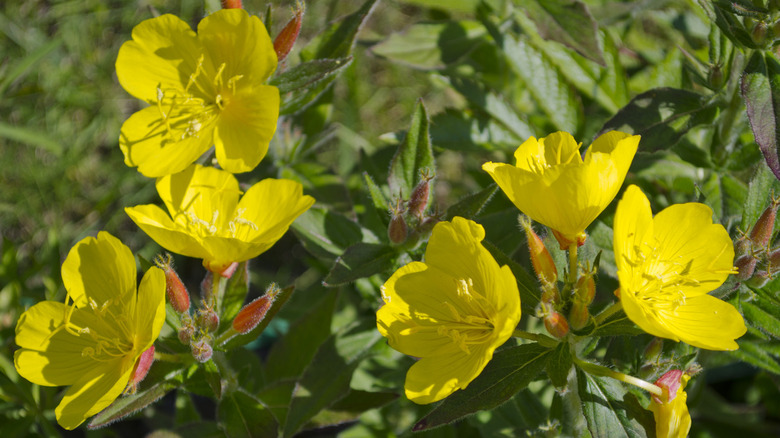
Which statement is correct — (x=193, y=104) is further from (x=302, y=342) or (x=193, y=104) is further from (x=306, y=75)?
(x=302, y=342)

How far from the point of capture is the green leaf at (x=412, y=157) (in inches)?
84.2

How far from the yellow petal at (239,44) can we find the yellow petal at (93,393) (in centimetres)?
89

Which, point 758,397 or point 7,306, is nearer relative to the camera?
point 7,306

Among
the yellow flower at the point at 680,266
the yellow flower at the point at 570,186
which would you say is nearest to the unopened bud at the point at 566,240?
the yellow flower at the point at 570,186

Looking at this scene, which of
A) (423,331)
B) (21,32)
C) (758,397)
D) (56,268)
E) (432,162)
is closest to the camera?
(423,331)

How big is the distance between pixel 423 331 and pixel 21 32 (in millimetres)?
3446

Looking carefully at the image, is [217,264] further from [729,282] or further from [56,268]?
[729,282]

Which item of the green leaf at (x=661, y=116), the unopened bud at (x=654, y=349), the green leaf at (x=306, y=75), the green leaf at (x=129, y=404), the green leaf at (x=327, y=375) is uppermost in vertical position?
the green leaf at (x=306, y=75)

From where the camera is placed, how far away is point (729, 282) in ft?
6.08

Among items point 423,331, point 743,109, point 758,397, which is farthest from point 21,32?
point 758,397

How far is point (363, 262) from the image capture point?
6.72 ft

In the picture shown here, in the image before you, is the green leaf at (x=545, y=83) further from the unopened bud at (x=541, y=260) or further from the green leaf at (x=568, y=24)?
the unopened bud at (x=541, y=260)

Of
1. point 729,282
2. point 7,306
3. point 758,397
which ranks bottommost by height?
point 758,397

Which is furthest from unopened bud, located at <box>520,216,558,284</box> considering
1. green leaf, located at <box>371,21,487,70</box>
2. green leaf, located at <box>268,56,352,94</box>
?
green leaf, located at <box>371,21,487,70</box>
